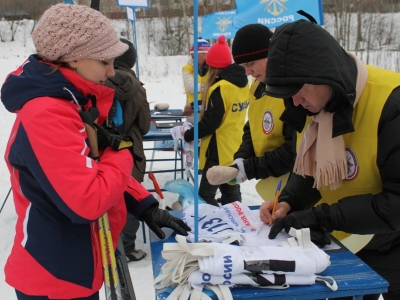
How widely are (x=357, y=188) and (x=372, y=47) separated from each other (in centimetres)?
2245

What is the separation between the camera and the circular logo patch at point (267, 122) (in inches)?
87.7

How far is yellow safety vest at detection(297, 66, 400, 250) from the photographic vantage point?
131 centimetres

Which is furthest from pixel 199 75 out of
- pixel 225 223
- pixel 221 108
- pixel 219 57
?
pixel 225 223

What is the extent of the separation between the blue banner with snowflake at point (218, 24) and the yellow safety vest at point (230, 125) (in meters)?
7.64

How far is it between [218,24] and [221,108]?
322 inches

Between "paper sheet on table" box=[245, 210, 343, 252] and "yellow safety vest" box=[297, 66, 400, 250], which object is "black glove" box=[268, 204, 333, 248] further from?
"yellow safety vest" box=[297, 66, 400, 250]

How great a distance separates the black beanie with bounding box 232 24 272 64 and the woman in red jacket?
1.02 meters

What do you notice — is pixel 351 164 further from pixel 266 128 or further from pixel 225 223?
pixel 266 128

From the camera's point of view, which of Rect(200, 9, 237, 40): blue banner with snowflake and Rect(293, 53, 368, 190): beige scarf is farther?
Rect(200, 9, 237, 40): blue banner with snowflake

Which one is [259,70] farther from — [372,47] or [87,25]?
[372,47]

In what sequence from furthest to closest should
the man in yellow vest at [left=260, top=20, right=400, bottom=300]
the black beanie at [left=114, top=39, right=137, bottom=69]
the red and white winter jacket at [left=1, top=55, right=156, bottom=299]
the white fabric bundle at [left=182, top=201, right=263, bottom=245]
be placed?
the black beanie at [left=114, top=39, right=137, bottom=69] < the white fabric bundle at [left=182, top=201, right=263, bottom=245] < the man in yellow vest at [left=260, top=20, right=400, bottom=300] < the red and white winter jacket at [left=1, top=55, right=156, bottom=299]

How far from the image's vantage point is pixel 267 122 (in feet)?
7.43

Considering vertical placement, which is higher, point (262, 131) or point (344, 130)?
point (344, 130)

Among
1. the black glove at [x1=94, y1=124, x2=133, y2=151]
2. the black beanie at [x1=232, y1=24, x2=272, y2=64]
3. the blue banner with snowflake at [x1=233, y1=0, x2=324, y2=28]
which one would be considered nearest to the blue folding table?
the black glove at [x1=94, y1=124, x2=133, y2=151]
